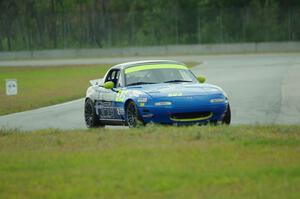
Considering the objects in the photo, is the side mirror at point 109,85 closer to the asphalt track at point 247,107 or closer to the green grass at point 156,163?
the asphalt track at point 247,107

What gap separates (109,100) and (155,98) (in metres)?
1.68

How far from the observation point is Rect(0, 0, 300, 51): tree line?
75188 mm

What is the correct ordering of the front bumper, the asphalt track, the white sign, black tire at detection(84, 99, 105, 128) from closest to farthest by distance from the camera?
the front bumper, black tire at detection(84, 99, 105, 128), the asphalt track, the white sign

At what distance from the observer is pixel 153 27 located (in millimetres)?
79188

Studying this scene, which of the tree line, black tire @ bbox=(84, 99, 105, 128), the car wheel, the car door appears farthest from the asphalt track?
the tree line

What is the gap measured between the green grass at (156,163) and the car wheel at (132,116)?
1.36 metres

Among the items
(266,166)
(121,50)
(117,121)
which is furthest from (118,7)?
(266,166)

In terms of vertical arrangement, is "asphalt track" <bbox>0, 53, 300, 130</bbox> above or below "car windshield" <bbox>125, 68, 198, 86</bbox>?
below

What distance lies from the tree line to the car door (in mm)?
56429

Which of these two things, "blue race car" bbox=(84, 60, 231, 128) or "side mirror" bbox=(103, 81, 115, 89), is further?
"side mirror" bbox=(103, 81, 115, 89)

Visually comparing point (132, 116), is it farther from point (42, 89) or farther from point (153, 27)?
point (153, 27)

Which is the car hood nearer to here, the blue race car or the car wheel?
the blue race car

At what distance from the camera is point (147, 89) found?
16.5 meters

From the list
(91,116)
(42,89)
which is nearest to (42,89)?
(42,89)
